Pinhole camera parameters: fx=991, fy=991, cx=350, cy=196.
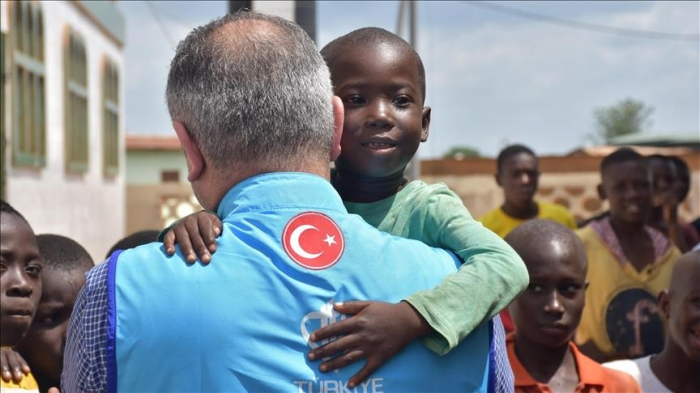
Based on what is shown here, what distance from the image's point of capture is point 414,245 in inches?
69.7

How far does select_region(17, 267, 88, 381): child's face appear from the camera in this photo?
11.1 feet

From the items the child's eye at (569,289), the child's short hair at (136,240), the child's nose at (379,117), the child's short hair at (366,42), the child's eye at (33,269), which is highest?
the child's short hair at (366,42)

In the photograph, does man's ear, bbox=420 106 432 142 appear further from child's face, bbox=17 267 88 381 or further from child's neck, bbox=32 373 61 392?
child's neck, bbox=32 373 61 392

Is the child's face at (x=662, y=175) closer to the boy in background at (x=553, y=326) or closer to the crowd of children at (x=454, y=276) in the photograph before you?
the crowd of children at (x=454, y=276)

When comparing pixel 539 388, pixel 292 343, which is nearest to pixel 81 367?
pixel 292 343

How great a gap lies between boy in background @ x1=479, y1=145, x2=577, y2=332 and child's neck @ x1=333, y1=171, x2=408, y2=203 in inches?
133

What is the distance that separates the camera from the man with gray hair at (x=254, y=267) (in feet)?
5.28

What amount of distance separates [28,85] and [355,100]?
828cm

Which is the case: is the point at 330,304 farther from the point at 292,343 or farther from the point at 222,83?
the point at 222,83

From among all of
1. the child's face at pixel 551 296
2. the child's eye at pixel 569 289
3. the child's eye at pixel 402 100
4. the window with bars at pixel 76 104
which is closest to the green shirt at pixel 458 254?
the child's eye at pixel 402 100

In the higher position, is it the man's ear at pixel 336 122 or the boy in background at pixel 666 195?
the man's ear at pixel 336 122

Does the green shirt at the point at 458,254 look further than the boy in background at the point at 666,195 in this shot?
No

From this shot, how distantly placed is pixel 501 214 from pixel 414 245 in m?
4.43

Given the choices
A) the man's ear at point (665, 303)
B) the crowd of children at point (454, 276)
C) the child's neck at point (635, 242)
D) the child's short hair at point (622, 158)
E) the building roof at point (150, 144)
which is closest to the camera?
the crowd of children at point (454, 276)
